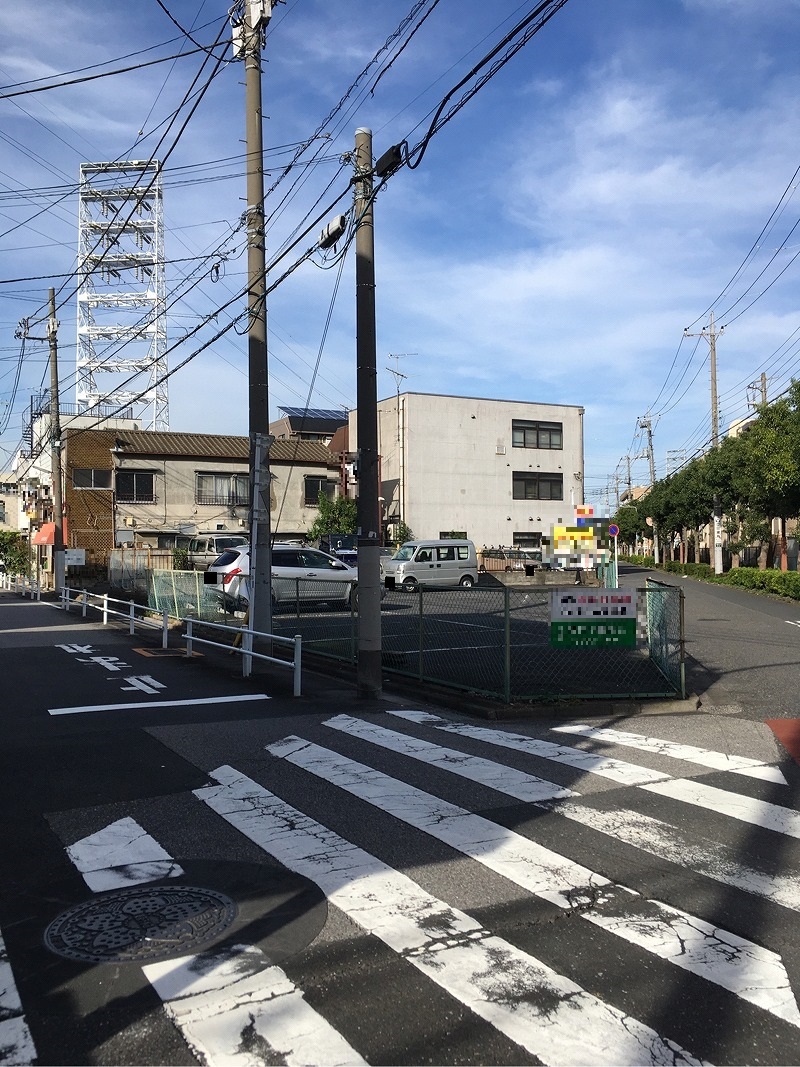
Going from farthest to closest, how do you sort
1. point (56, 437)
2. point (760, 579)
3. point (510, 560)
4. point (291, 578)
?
point (510, 560)
point (760, 579)
point (56, 437)
point (291, 578)

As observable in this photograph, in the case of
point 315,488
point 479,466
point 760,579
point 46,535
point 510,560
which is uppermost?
point 479,466

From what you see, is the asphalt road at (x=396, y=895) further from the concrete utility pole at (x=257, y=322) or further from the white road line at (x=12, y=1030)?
the concrete utility pole at (x=257, y=322)

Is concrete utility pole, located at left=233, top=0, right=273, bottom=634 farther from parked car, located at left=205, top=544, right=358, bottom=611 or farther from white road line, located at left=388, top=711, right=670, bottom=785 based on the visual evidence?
white road line, located at left=388, top=711, right=670, bottom=785

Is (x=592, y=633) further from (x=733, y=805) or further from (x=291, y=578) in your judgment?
(x=291, y=578)

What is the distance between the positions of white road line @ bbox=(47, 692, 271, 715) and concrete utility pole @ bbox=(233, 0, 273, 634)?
3.08 meters

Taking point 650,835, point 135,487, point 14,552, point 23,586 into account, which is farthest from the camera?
point 14,552

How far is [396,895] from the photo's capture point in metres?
4.56

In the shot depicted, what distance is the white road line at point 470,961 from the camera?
3189 mm

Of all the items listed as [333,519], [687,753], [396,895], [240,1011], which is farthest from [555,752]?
[333,519]

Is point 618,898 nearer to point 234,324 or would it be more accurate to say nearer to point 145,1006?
point 145,1006

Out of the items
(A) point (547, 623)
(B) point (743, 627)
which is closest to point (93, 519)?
(B) point (743, 627)

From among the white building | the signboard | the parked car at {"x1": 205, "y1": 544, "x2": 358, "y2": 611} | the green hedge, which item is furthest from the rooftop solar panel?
the signboard

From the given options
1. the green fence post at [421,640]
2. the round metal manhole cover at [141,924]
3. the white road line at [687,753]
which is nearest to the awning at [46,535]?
the green fence post at [421,640]

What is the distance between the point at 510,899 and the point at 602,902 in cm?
49
